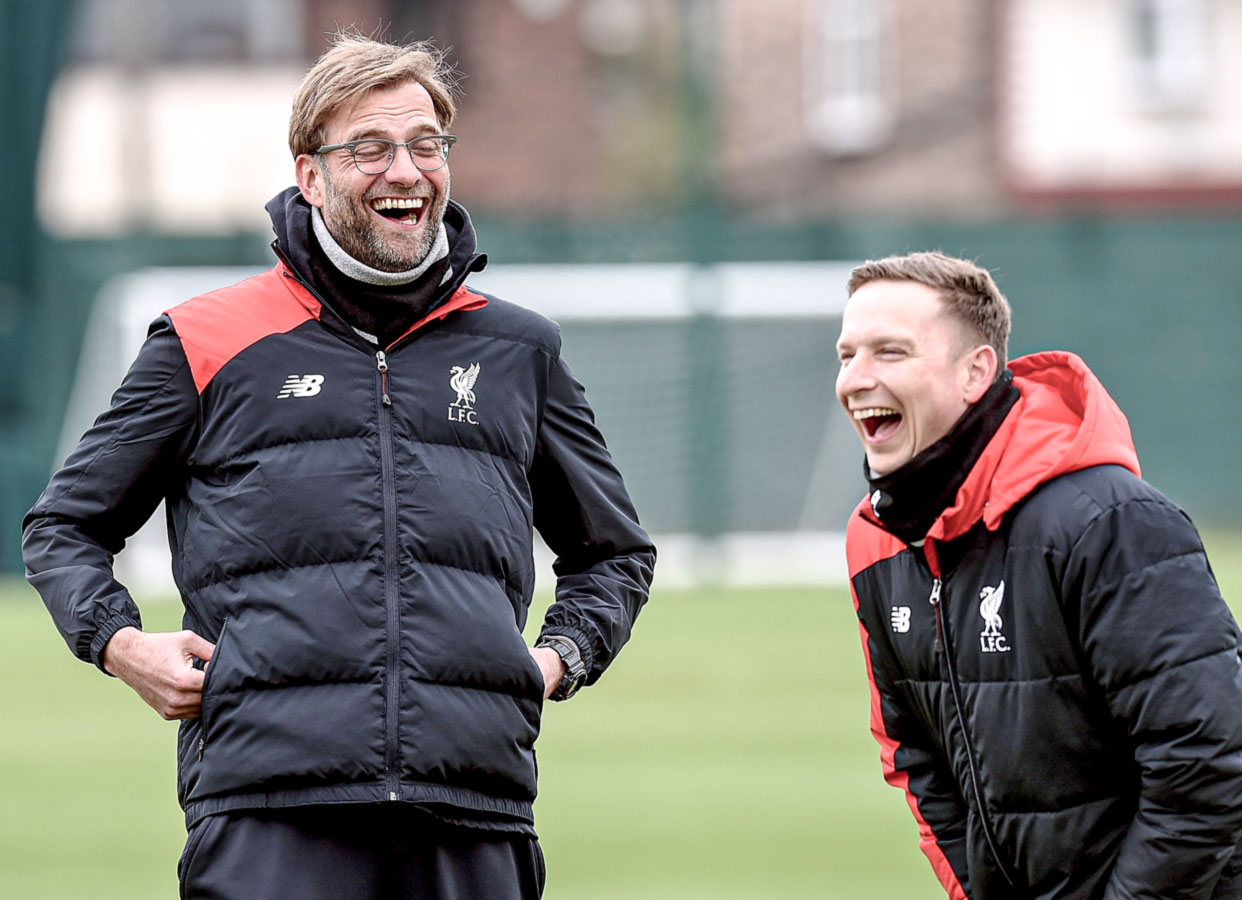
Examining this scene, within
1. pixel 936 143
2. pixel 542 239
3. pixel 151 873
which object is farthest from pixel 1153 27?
pixel 151 873

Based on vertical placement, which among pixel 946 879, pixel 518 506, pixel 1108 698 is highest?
pixel 518 506

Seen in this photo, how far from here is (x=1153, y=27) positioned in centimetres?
3080

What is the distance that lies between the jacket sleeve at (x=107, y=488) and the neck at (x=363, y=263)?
0.32 metres

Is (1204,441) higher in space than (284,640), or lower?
lower

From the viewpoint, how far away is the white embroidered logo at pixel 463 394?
369 centimetres

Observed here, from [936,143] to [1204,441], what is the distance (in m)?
12.1

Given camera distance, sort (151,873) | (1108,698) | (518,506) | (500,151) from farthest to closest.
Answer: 1. (500,151)
2. (151,873)
3. (518,506)
4. (1108,698)

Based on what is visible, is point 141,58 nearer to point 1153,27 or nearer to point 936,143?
point 936,143

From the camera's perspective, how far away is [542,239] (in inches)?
790

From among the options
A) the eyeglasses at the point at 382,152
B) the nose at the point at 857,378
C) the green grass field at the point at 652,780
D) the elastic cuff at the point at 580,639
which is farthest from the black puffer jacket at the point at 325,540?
the green grass field at the point at 652,780

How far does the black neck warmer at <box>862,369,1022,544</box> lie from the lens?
3645 mm

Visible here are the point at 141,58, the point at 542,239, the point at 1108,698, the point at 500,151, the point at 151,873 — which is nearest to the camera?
the point at 1108,698

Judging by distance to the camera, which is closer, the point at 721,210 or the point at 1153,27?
the point at 721,210

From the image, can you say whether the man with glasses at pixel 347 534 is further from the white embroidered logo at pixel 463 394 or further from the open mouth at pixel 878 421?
the open mouth at pixel 878 421
